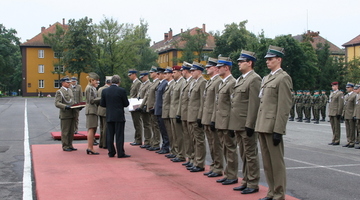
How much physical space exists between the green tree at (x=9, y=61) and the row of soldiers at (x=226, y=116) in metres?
79.8

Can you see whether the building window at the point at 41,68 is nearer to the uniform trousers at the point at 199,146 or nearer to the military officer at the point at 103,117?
the military officer at the point at 103,117

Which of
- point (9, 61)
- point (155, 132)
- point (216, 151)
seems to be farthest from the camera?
point (9, 61)

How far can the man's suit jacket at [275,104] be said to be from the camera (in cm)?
573

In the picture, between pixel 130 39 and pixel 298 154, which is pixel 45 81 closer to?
pixel 130 39

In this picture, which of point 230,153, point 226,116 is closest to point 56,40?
point 226,116

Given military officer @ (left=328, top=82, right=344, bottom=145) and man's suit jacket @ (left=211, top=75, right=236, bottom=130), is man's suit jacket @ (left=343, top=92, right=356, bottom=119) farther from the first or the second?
man's suit jacket @ (left=211, top=75, right=236, bottom=130)

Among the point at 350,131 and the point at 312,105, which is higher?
the point at 312,105

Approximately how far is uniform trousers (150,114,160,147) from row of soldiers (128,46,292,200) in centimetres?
3

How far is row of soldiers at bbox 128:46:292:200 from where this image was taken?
5891mm

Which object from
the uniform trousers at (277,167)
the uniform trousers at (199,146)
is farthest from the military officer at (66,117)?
the uniform trousers at (277,167)

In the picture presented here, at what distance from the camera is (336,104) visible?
14461mm

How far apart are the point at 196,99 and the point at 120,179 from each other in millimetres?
2315

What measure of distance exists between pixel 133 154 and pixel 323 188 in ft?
17.5

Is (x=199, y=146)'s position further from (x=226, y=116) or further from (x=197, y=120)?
(x=226, y=116)
